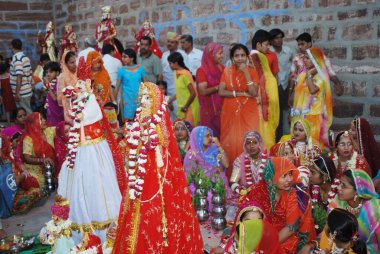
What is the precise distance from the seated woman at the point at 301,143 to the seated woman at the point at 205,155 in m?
0.78

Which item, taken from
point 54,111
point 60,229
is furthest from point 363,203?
point 54,111

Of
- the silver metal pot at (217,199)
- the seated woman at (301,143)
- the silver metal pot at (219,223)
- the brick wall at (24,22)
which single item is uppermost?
the brick wall at (24,22)

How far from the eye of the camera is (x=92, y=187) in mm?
5258

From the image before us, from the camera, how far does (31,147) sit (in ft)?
23.8

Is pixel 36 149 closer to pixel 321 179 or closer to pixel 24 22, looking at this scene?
pixel 321 179

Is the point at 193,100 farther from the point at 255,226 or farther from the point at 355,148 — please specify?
the point at 255,226

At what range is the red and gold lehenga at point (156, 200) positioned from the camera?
4.26 metres

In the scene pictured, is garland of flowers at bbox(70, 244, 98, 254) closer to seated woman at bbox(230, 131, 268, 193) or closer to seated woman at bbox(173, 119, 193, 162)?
seated woman at bbox(230, 131, 268, 193)

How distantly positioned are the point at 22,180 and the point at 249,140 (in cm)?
302

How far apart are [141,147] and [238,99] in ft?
9.02

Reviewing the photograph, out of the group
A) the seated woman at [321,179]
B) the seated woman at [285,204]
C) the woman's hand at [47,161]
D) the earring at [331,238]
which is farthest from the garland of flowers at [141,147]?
the woman's hand at [47,161]

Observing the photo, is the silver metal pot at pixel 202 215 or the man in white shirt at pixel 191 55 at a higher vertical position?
the man in white shirt at pixel 191 55

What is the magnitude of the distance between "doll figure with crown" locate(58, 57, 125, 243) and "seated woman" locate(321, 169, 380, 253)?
7.26 ft

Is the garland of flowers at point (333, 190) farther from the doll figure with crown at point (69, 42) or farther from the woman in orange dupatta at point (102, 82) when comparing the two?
the doll figure with crown at point (69, 42)
